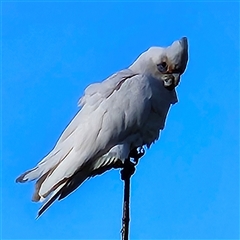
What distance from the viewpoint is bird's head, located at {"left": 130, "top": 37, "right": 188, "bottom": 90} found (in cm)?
546

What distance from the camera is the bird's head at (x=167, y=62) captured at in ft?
17.9

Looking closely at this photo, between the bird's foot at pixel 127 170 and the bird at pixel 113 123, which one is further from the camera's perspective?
the bird at pixel 113 123

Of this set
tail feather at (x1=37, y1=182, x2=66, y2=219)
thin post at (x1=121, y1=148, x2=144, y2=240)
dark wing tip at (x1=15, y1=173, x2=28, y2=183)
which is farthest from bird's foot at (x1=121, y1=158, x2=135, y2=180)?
dark wing tip at (x1=15, y1=173, x2=28, y2=183)

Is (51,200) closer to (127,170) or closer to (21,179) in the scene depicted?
(21,179)

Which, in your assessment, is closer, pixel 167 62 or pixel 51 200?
pixel 51 200

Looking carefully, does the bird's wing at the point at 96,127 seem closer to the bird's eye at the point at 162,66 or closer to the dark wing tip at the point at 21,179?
the dark wing tip at the point at 21,179

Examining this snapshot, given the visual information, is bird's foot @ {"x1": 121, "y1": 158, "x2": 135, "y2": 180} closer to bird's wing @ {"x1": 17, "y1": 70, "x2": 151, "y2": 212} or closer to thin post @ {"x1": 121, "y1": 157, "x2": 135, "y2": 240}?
thin post @ {"x1": 121, "y1": 157, "x2": 135, "y2": 240}

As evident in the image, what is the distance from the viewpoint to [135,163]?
5109 millimetres

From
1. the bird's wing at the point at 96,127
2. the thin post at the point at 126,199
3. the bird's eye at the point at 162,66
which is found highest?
the bird's eye at the point at 162,66

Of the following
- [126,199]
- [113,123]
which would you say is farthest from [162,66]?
[126,199]

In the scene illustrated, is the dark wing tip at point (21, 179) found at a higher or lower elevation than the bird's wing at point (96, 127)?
lower

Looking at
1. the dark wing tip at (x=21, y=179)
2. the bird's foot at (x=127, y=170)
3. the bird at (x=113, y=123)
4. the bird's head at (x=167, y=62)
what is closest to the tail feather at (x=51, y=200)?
the bird at (x=113, y=123)

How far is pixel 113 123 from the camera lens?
17.4 ft

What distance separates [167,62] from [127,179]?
121 centimetres
